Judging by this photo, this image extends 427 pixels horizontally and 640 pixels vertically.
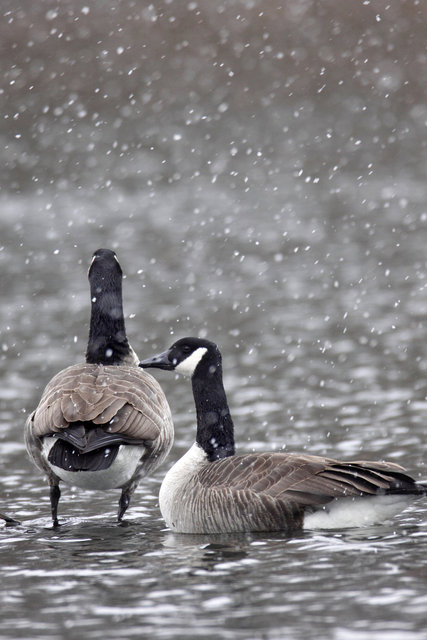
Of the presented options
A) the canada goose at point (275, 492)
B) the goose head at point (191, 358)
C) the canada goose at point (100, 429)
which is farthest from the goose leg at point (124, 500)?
the goose head at point (191, 358)

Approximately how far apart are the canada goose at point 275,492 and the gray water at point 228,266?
176 millimetres

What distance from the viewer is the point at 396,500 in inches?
344

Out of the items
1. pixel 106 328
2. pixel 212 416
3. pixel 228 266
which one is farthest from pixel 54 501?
pixel 228 266

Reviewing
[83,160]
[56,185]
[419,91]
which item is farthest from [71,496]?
[419,91]

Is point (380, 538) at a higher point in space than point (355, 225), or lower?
lower

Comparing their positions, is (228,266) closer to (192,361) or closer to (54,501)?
(192,361)

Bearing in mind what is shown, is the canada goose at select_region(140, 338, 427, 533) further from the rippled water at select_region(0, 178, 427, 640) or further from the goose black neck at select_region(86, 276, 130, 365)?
the goose black neck at select_region(86, 276, 130, 365)

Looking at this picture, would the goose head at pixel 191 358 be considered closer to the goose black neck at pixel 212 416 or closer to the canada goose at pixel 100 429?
the goose black neck at pixel 212 416

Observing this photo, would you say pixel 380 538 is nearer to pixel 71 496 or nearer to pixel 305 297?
pixel 71 496

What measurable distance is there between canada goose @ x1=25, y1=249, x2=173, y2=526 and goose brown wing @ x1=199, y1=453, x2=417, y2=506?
26.4 inches

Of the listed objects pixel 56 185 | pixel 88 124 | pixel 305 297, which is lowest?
pixel 305 297

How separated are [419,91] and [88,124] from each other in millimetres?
10761

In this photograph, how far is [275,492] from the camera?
8953 mm

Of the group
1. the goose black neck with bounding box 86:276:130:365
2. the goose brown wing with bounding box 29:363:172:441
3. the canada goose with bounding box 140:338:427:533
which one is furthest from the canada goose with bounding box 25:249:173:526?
the canada goose with bounding box 140:338:427:533
